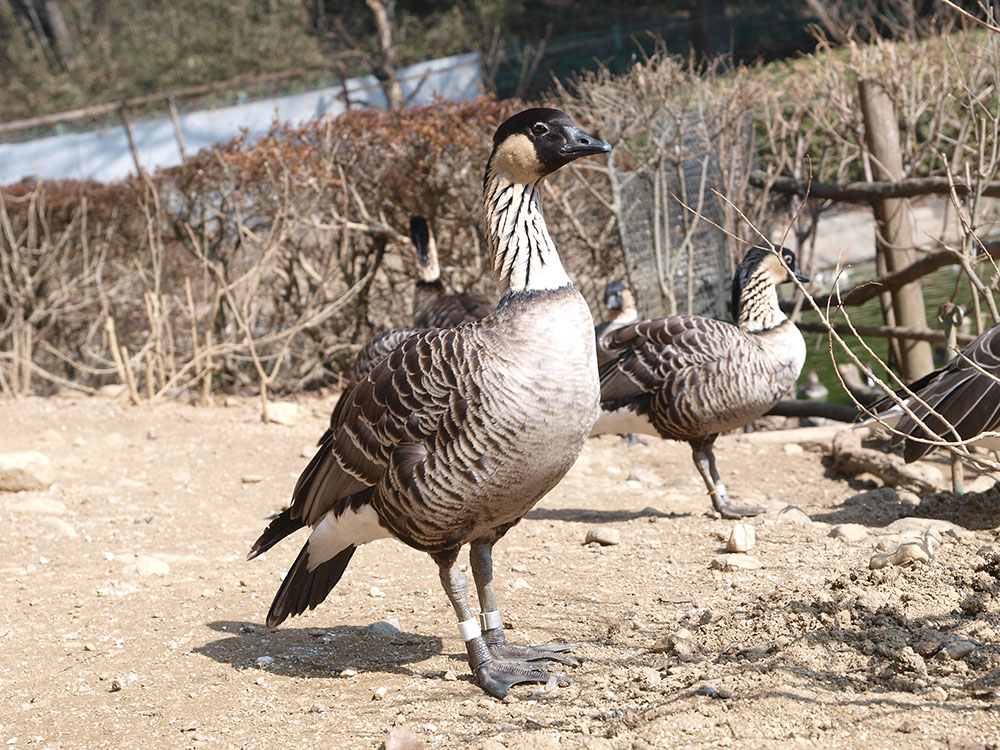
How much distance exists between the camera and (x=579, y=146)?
12.6 ft

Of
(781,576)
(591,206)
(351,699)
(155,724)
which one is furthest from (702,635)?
(591,206)

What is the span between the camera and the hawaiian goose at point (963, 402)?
16.8ft

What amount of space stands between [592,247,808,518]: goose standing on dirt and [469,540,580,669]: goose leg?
2.45 meters

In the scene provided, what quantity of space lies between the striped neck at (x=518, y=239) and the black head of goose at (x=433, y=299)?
13.1ft

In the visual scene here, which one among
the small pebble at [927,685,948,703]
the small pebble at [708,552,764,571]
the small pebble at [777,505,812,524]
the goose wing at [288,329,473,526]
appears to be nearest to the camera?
the small pebble at [927,685,948,703]

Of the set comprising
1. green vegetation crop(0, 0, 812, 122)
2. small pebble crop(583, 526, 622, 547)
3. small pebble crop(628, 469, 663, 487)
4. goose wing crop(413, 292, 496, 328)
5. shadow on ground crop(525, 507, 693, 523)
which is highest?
green vegetation crop(0, 0, 812, 122)

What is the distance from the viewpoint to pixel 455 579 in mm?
4023

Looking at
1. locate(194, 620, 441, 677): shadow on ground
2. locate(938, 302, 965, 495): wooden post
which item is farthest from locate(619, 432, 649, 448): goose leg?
locate(194, 620, 441, 677): shadow on ground

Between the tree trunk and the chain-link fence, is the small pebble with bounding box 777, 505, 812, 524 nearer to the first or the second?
the chain-link fence

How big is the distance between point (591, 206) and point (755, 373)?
4500 mm

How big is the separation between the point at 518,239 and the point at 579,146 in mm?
416

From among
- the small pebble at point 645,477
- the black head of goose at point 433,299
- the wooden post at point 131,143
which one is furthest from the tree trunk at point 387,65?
the small pebble at point 645,477

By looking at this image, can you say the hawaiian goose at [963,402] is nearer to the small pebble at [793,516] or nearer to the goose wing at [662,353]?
the small pebble at [793,516]

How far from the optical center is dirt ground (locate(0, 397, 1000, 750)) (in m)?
3.30
